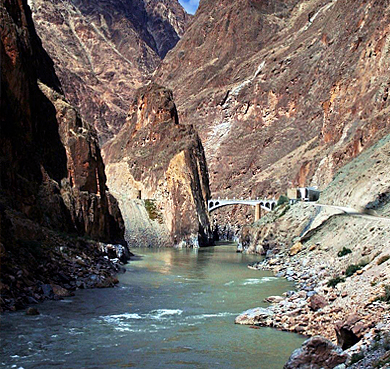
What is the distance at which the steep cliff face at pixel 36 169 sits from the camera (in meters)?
33.9

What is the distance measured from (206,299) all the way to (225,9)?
159339mm

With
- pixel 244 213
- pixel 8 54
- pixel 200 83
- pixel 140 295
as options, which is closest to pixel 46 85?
pixel 8 54

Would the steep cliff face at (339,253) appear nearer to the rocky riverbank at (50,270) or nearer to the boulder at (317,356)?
the boulder at (317,356)

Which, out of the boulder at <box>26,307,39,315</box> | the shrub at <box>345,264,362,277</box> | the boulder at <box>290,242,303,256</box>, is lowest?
the boulder at <box>26,307,39,315</box>

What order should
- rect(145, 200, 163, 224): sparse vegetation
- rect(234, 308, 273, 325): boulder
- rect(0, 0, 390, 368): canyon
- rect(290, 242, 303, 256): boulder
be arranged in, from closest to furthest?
rect(234, 308, 273, 325): boulder → rect(0, 0, 390, 368): canyon → rect(290, 242, 303, 256): boulder → rect(145, 200, 163, 224): sparse vegetation

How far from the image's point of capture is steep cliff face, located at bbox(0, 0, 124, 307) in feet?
111

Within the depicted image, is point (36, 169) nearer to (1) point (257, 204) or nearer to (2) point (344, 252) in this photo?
(2) point (344, 252)

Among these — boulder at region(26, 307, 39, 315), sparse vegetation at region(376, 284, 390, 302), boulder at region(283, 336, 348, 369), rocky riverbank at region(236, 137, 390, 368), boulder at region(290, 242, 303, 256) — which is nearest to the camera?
boulder at region(283, 336, 348, 369)

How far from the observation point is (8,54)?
43.2m

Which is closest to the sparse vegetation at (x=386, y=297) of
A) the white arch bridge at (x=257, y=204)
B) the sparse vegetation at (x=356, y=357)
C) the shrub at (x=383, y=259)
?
the sparse vegetation at (x=356, y=357)

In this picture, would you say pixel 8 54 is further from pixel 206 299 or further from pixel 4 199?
pixel 206 299

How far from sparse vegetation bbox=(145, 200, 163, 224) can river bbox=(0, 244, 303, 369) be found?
46.4m

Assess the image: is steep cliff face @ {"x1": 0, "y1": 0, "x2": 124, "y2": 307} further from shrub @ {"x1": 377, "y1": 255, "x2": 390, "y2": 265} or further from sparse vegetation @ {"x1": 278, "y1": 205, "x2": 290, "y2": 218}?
sparse vegetation @ {"x1": 278, "y1": 205, "x2": 290, "y2": 218}

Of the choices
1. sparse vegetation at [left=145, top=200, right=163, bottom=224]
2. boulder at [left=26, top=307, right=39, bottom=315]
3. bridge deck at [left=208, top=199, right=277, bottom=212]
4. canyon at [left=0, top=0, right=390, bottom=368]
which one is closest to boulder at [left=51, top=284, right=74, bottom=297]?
canyon at [left=0, top=0, right=390, bottom=368]
